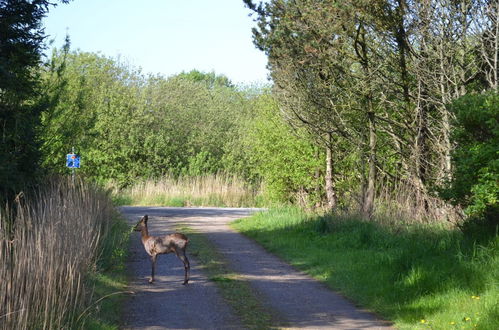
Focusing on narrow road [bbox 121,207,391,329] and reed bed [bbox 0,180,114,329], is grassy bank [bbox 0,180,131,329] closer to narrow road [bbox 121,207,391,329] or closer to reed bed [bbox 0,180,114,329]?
reed bed [bbox 0,180,114,329]

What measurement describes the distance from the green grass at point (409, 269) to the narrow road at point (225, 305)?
408 mm

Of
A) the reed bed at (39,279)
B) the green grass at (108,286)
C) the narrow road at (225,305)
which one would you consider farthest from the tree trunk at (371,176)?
the reed bed at (39,279)

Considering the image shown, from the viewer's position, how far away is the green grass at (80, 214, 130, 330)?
788cm

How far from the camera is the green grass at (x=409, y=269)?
27.6 feet

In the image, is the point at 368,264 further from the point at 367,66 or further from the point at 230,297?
the point at 367,66

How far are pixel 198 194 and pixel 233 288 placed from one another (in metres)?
25.0

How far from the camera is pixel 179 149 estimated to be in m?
48.0

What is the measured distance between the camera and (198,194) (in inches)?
1404

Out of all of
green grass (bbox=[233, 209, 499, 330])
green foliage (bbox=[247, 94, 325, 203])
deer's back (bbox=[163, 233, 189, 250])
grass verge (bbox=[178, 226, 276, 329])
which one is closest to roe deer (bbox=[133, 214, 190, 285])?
deer's back (bbox=[163, 233, 189, 250])

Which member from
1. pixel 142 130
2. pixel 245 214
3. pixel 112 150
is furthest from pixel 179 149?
pixel 245 214

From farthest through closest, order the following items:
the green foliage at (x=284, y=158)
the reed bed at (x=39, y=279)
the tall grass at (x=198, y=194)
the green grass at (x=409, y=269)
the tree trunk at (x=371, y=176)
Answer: the tall grass at (x=198, y=194), the green foliage at (x=284, y=158), the tree trunk at (x=371, y=176), the green grass at (x=409, y=269), the reed bed at (x=39, y=279)

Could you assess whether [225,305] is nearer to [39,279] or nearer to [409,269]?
[409,269]

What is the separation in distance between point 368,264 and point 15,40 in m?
7.57

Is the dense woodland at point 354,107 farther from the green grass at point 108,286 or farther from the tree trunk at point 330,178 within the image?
the green grass at point 108,286
